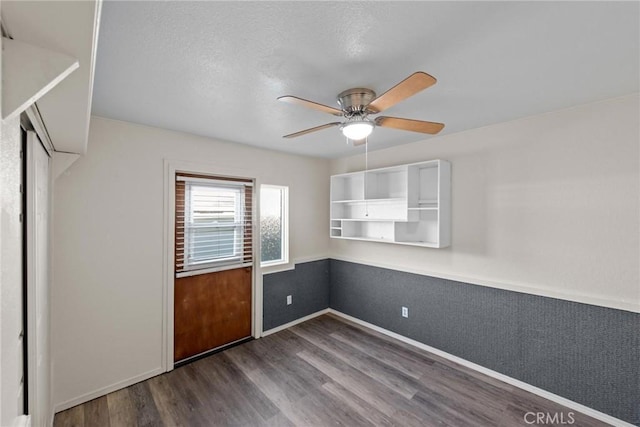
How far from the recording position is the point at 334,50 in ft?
4.59

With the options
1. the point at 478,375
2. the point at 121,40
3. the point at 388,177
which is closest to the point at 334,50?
the point at 121,40

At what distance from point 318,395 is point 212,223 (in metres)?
2.01

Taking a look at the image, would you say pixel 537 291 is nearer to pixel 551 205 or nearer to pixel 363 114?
pixel 551 205

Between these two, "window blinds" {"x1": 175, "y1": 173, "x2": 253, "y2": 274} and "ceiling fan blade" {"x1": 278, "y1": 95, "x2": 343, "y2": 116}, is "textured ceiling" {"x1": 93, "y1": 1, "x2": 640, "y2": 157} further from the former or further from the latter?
"window blinds" {"x1": 175, "y1": 173, "x2": 253, "y2": 274}

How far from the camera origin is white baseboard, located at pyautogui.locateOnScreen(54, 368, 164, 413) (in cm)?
216

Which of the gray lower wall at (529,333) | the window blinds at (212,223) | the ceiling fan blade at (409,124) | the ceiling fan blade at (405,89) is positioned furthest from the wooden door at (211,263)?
the ceiling fan blade at (405,89)

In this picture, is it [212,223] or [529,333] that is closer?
[529,333]

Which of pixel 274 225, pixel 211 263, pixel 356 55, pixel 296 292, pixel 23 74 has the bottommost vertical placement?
pixel 296 292

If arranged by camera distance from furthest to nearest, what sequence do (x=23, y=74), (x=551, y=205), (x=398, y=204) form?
(x=398, y=204) → (x=551, y=205) → (x=23, y=74)

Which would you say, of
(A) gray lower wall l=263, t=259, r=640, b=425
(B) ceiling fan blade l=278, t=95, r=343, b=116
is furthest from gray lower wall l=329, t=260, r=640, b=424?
(B) ceiling fan blade l=278, t=95, r=343, b=116

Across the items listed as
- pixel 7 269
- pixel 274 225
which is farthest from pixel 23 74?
pixel 274 225

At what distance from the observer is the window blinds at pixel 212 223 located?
2.83m

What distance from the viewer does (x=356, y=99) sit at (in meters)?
1.82

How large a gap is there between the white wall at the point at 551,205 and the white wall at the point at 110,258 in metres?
2.87
